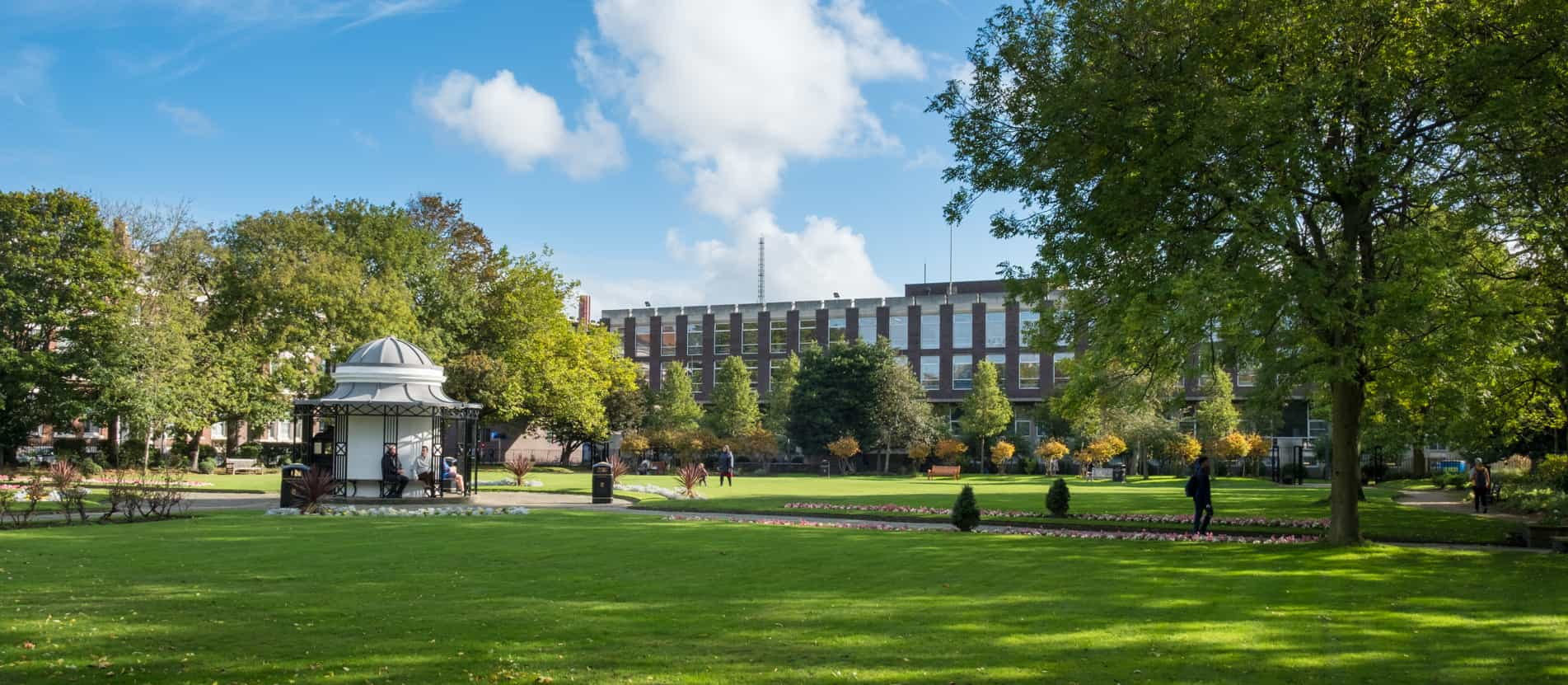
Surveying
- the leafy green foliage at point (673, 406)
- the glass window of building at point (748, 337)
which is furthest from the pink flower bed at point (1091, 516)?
the glass window of building at point (748, 337)

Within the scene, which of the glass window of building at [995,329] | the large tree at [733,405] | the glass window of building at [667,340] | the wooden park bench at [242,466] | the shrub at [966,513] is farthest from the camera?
the glass window of building at [667,340]

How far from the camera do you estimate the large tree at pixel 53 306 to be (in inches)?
1802

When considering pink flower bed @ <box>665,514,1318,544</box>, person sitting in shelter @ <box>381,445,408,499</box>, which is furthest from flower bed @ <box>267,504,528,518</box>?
pink flower bed @ <box>665,514,1318,544</box>

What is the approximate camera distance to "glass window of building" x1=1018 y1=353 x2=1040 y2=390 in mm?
80188

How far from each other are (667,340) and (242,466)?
44.1m

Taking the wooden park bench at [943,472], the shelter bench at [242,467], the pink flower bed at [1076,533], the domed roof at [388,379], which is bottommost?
the wooden park bench at [943,472]

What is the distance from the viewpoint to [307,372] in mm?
51719

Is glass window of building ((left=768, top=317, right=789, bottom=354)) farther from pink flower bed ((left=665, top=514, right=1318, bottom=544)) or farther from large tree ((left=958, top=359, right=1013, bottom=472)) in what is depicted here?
pink flower bed ((left=665, top=514, right=1318, bottom=544))

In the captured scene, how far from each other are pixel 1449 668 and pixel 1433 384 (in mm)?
11868

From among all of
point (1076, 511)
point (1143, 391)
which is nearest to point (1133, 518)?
point (1076, 511)

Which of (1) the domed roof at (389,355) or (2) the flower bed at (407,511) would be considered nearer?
(2) the flower bed at (407,511)

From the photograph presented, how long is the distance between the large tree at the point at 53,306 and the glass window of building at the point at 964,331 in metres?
55.7

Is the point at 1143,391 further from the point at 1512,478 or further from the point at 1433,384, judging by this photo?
the point at 1512,478

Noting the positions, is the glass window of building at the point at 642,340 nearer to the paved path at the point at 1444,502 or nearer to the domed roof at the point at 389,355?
the domed roof at the point at 389,355
